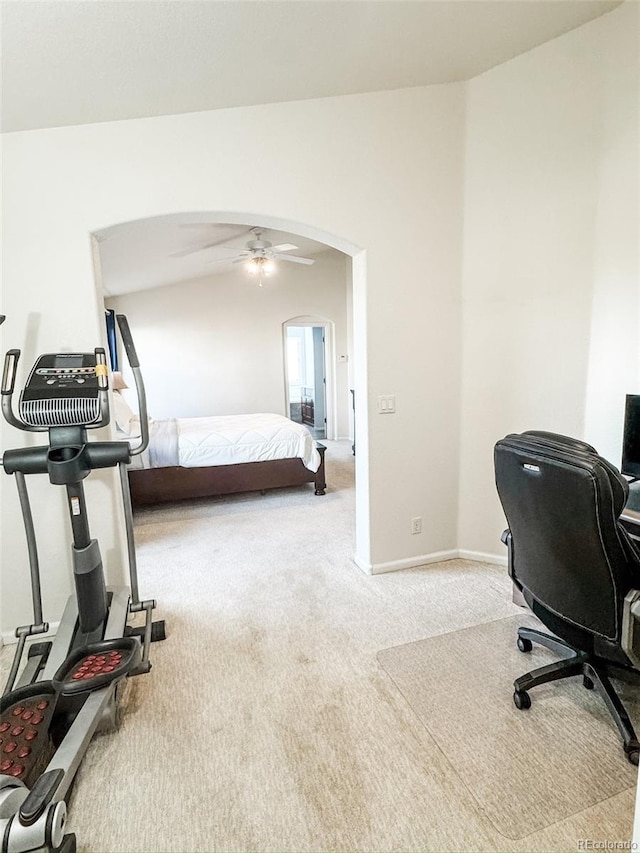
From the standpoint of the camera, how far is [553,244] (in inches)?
94.8

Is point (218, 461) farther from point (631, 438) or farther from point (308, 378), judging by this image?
point (308, 378)

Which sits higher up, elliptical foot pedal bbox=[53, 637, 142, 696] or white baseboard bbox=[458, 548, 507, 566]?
elliptical foot pedal bbox=[53, 637, 142, 696]

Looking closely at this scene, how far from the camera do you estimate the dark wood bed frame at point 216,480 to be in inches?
154

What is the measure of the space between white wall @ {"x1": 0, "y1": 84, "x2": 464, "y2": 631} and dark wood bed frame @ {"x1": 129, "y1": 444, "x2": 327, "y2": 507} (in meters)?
1.53

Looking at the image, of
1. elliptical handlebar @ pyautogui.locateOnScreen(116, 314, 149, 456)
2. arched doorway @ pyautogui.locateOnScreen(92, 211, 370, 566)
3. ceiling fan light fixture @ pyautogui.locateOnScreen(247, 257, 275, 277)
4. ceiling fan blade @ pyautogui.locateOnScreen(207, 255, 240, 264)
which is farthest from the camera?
ceiling fan blade @ pyautogui.locateOnScreen(207, 255, 240, 264)

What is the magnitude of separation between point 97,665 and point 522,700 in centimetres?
166

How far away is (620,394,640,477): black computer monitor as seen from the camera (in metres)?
2.06

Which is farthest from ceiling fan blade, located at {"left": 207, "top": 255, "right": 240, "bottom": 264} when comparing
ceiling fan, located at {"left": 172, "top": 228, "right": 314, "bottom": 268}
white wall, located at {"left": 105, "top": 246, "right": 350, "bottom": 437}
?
white wall, located at {"left": 105, "top": 246, "right": 350, "bottom": 437}

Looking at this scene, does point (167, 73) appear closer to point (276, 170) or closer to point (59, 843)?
point (276, 170)

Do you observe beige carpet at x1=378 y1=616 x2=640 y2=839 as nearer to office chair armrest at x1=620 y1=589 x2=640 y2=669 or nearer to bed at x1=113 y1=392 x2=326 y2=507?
office chair armrest at x1=620 y1=589 x2=640 y2=669

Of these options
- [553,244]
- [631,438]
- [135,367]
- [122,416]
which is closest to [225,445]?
[122,416]

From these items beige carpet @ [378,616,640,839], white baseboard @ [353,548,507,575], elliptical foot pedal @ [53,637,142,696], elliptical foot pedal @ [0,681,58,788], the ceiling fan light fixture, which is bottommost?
beige carpet @ [378,616,640,839]

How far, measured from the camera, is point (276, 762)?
4.77ft

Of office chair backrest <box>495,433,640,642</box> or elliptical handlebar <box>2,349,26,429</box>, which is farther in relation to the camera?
elliptical handlebar <box>2,349,26,429</box>
